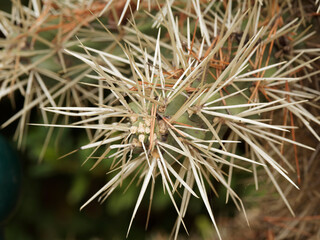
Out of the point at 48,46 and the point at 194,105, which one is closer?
the point at 194,105

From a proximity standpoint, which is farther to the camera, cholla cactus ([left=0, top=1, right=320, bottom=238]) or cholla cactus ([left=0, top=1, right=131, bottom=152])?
cholla cactus ([left=0, top=1, right=131, bottom=152])

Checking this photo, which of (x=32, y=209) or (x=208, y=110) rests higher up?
(x=208, y=110)

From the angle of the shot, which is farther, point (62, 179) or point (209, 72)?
point (62, 179)

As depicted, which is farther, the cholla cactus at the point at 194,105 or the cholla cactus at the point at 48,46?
the cholla cactus at the point at 48,46

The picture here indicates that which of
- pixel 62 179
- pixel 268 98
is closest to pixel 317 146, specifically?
pixel 268 98

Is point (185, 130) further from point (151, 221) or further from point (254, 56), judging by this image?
point (151, 221)

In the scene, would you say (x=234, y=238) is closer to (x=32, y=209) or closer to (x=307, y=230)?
(x=307, y=230)

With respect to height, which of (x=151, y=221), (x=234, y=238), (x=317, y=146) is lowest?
(x=151, y=221)

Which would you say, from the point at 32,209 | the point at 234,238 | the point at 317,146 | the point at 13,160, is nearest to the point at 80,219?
the point at 32,209

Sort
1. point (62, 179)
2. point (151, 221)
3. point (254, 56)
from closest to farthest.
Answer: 1. point (254, 56)
2. point (151, 221)
3. point (62, 179)

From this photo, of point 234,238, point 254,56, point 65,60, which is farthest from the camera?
point 234,238
